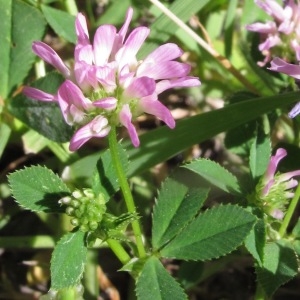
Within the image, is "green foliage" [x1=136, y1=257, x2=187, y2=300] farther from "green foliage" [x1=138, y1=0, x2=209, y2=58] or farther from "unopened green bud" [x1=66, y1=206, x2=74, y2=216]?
"green foliage" [x1=138, y1=0, x2=209, y2=58]

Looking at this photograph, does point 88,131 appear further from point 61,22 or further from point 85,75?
point 61,22

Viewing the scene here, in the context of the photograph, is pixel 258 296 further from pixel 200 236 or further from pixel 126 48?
pixel 126 48

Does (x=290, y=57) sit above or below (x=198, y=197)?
above

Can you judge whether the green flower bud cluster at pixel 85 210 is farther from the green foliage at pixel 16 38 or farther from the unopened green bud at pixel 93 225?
the green foliage at pixel 16 38

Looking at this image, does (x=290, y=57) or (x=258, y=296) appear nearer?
(x=258, y=296)

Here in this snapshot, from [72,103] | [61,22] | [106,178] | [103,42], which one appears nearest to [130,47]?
[103,42]

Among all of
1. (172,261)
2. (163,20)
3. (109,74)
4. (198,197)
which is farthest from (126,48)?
(172,261)
